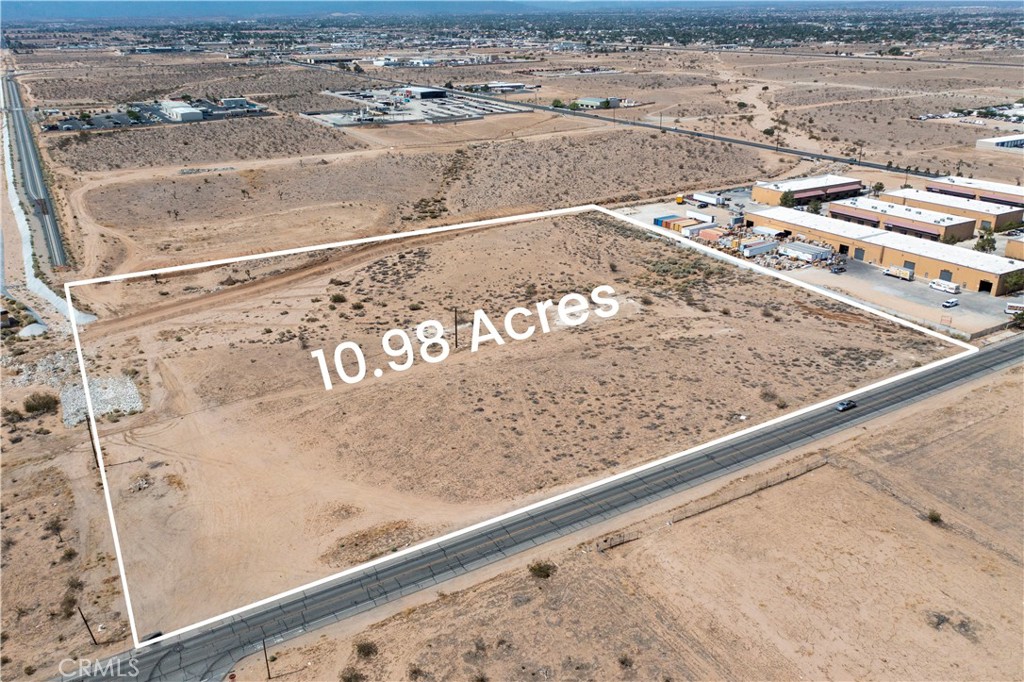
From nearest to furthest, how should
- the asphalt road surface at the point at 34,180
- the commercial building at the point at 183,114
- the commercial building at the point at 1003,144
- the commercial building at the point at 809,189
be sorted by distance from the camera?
the asphalt road surface at the point at 34,180, the commercial building at the point at 809,189, the commercial building at the point at 1003,144, the commercial building at the point at 183,114

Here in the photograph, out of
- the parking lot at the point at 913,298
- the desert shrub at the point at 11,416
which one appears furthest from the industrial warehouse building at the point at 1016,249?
the desert shrub at the point at 11,416

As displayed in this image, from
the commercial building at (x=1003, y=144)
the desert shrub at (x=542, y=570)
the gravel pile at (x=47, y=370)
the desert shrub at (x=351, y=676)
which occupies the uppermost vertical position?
the commercial building at (x=1003, y=144)

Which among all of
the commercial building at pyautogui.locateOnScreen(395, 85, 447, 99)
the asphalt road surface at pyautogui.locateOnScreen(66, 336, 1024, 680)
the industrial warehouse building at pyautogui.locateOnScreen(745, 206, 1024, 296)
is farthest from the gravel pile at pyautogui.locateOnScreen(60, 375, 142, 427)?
the commercial building at pyautogui.locateOnScreen(395, 85, 447, 99)

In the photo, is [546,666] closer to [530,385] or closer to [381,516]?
[381,516]

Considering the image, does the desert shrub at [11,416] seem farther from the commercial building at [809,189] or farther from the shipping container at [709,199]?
the commercial building at [809,189]

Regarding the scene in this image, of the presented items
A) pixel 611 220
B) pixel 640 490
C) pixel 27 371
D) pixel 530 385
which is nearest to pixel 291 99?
pixel 611 220

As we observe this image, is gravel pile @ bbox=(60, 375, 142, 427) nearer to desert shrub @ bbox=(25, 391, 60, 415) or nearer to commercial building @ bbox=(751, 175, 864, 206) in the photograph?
desert shrub @ bbox=(25, 391, 60, 415)
